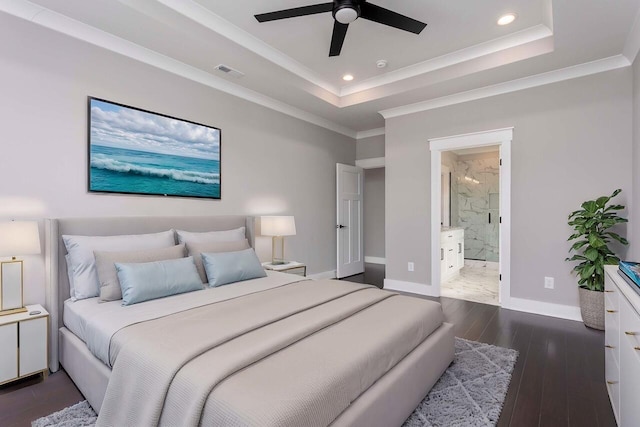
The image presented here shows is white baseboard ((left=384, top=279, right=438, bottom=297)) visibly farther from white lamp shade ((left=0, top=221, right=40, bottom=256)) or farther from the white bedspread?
white lamp shade ((left=0, top=221, right=40, bottom=256))

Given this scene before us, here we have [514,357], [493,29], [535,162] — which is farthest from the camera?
[535,162]

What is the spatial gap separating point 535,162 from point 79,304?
454 cm

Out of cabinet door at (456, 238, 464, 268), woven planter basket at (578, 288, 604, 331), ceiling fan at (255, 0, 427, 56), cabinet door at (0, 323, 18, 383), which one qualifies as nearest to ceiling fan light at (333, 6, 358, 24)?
ceiling fan at (255, 0, 427, 56)

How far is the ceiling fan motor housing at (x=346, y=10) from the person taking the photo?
221cm

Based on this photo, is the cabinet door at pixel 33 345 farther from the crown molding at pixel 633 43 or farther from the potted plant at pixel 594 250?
the crown molding at pixel 633 43

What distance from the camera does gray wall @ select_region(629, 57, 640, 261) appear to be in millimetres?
2896

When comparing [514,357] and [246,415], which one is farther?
[514,357]

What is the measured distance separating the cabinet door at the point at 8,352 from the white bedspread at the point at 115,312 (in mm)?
289

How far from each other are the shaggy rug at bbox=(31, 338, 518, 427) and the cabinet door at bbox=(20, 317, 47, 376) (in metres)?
0.52

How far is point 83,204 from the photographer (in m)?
2.74

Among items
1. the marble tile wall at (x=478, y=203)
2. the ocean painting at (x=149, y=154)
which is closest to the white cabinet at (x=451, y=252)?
the marble tile wall at (x=478, y=203)

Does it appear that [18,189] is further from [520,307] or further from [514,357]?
[520,307]

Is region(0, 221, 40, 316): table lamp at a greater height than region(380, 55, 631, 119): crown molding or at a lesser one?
lesser

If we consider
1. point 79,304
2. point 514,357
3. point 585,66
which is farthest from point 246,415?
point 585,66
